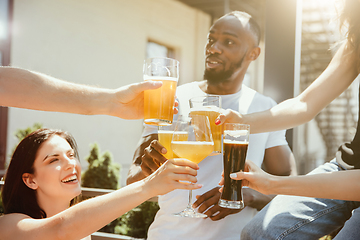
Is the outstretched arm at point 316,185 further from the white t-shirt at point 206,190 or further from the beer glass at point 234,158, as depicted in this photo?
the white t-shirt at point 206,190

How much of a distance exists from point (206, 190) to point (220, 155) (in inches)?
10.4

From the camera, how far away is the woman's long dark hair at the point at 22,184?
195cm

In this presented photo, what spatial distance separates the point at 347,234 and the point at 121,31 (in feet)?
23.3

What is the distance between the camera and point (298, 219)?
6.03ft

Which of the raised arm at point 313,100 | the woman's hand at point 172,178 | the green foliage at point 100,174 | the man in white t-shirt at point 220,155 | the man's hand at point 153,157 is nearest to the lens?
the woman's hand at point 172,178

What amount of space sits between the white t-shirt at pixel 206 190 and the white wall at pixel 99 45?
433cm

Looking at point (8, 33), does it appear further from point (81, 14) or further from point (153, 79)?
point (153, 79)

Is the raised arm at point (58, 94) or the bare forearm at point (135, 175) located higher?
the raised arm at point (58, 94)

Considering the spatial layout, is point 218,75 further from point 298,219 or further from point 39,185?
point 39,185

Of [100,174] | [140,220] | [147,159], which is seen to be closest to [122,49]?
[100,174]

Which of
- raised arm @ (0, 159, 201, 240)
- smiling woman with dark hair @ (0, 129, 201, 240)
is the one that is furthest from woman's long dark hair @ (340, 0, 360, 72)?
smiling woman with dark hair @ (0, 129, 201, 240)

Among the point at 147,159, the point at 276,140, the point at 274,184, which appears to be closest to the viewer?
the point at 274,184

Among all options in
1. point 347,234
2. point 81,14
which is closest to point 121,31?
point 81,14

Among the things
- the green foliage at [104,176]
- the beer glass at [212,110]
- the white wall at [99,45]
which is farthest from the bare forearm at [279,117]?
the white wall at [99,45]
